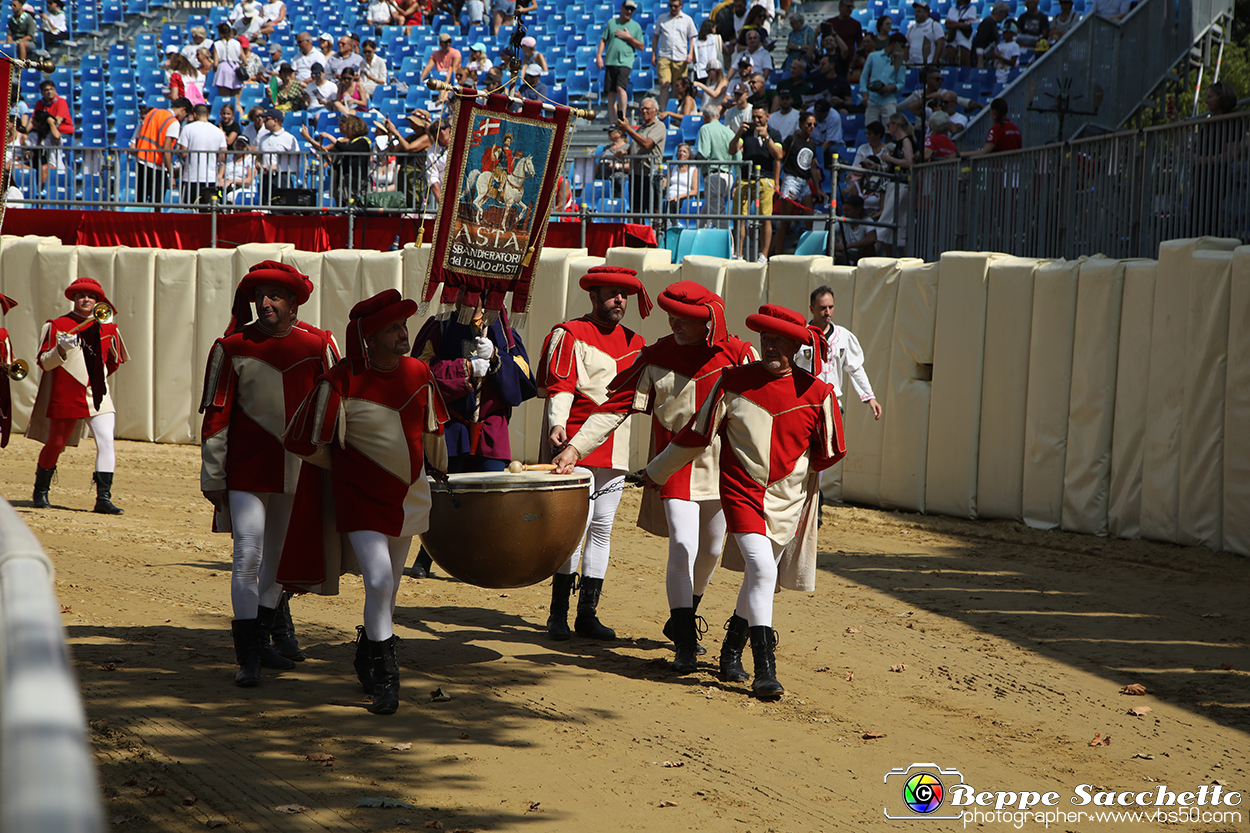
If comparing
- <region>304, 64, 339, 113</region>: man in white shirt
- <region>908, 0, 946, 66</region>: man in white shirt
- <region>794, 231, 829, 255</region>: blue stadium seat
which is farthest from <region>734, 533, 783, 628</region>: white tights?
<region>304, 64, 339, 113</region>: man in white shirt

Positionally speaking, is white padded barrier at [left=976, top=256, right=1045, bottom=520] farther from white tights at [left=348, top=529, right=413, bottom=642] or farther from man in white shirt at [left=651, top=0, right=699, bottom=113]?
man in white shirt at [left=651, top=0, right=699, bottom=113]

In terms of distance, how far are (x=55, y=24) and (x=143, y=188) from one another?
468 inches

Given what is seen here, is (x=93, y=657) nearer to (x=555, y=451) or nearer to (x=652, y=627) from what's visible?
(x=555, y=451)

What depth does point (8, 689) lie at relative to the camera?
4.71 ft

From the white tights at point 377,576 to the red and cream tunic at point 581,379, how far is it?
5.23 ft

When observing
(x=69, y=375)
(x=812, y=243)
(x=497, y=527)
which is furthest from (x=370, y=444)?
(x=812, y=243)


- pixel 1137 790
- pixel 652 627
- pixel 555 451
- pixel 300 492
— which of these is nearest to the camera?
pixel 1137 790

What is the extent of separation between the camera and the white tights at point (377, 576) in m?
5.37

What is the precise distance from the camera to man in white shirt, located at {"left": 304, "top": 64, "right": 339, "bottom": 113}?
2014cm

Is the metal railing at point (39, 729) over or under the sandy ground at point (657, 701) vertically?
over

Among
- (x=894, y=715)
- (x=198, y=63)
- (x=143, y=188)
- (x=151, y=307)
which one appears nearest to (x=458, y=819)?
(x=894, y=715)

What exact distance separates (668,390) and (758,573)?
3.74 feet

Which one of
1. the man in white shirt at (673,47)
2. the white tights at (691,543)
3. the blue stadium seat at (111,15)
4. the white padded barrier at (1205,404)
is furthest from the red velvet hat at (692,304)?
the blue stadium seat at (111,15)

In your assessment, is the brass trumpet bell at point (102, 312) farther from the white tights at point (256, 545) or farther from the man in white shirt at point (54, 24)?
the man in white shirt at point (54, 24)
